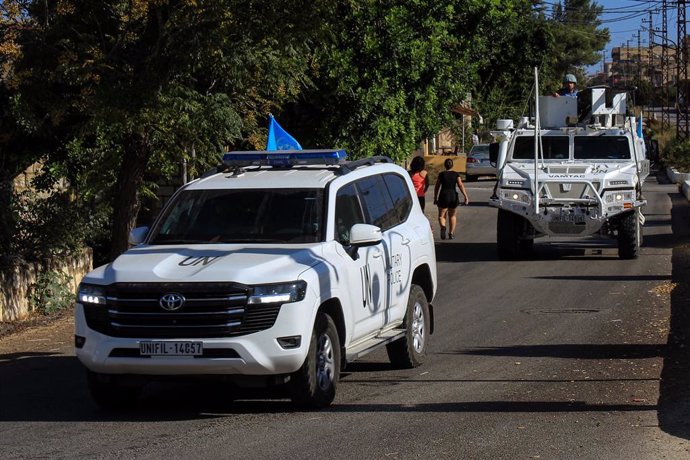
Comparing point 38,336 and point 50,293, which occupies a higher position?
point 50,293

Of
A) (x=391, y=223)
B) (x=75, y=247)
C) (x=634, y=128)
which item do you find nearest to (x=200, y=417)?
(x=391, y=223)

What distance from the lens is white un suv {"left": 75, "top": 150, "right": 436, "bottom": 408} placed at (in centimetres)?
845

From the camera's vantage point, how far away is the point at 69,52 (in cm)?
1400

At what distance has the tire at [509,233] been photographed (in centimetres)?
2138

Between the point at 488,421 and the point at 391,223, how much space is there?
2833 mm

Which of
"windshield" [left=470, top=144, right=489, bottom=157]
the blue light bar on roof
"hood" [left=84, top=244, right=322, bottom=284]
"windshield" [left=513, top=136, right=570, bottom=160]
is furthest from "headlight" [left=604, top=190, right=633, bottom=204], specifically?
"windshield" [left=470, top=144, right=489, bottom=157]

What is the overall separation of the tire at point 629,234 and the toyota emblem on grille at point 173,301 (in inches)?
544

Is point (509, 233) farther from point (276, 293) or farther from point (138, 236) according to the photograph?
point (276, 293)

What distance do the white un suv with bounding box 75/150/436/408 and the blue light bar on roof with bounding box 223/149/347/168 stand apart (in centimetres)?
1

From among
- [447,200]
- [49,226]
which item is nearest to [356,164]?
[49,226]

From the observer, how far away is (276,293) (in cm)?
845

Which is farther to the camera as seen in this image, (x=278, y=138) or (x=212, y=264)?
(x=278, y=138)

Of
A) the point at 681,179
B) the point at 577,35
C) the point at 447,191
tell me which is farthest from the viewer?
the point at 577,35

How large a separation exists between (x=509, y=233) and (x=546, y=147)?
1.91m
